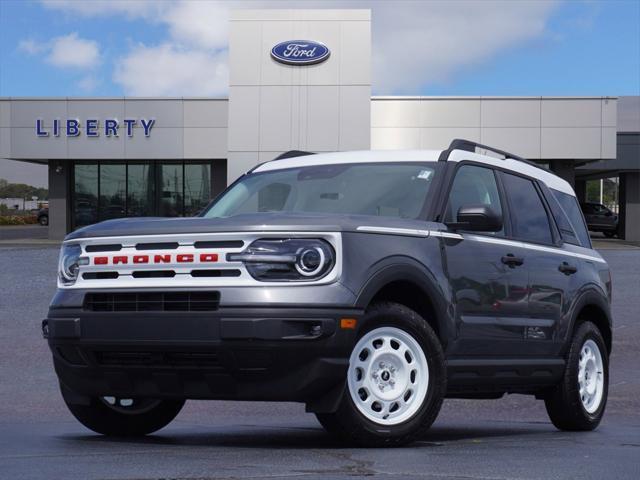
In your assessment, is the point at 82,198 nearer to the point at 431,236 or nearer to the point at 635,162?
the point at 635,162

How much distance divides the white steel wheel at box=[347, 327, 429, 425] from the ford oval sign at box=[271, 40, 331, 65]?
37575 mm

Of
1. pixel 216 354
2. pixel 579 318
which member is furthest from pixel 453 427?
pixel 216 354

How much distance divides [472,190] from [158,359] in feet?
8.20

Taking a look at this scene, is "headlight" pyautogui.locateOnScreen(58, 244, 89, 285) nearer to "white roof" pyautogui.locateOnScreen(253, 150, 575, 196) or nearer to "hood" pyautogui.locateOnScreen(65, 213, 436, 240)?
"hood" pyautogui.locateOnScreen(65, 213, 436, 240)

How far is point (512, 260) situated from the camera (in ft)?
24.5

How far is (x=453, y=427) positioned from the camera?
8508 millimetres

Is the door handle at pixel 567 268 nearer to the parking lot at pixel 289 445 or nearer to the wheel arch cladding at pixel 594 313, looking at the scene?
the wheel arch cladding at pixel 594 313

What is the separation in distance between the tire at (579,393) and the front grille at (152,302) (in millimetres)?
3245

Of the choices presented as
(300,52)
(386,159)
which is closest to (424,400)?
(386,159)

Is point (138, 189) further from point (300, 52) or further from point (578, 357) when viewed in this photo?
point (578, 357)

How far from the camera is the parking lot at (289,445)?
17.5ft

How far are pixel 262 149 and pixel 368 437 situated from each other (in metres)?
37.5

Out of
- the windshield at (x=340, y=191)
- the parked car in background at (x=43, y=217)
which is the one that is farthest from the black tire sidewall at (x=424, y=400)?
the parked car in background at (x=43, y=217)

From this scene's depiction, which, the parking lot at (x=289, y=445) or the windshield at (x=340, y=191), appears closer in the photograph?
the parking lot at (x=289, y=445)
